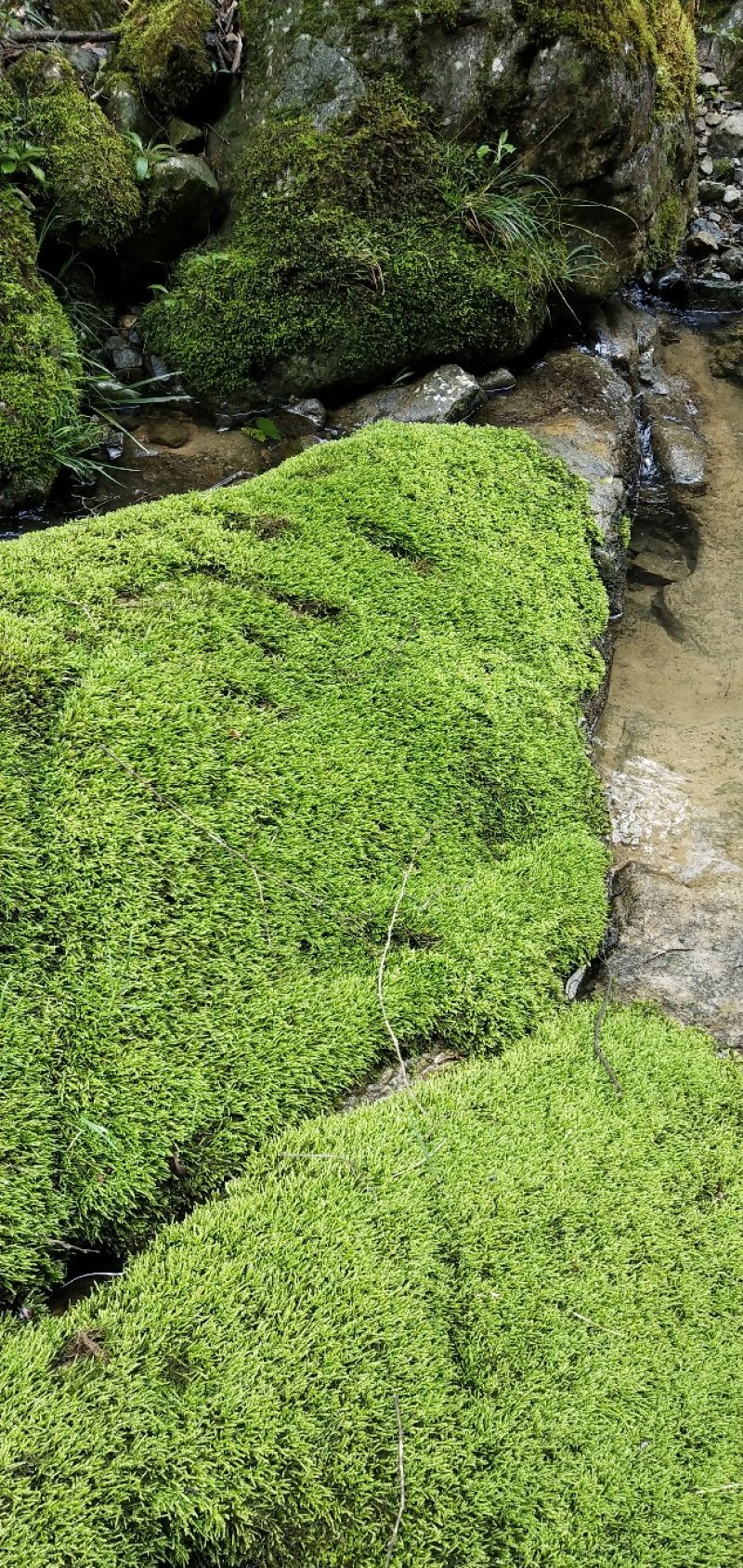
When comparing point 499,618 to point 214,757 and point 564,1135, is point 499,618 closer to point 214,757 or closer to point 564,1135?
point 214,757

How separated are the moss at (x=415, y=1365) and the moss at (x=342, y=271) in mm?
3958

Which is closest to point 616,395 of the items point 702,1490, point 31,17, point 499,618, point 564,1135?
point 499,618

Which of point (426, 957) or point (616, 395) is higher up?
point (616, 395)

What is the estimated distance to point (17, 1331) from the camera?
1732 millimetres

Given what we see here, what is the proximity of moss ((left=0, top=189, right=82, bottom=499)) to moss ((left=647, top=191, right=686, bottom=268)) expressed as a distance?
13.4 ft

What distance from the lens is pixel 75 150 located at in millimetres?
4477

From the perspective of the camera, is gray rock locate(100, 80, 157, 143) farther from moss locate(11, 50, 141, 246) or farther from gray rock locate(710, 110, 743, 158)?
gray rock locate(710, 110, 743, 158)

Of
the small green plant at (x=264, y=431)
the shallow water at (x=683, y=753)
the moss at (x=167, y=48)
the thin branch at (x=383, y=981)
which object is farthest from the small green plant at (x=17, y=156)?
the thin branch at (x=383, y=981)

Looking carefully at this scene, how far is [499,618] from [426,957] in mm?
Answer: 1421

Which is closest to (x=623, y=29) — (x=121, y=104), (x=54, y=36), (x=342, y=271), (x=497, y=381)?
(x=497, y=381)

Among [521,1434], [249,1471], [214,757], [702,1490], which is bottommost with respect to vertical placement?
[702,1490]

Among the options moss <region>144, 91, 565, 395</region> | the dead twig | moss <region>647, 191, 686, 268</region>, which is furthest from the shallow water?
moss <region>647, 191, 686, 268</region>

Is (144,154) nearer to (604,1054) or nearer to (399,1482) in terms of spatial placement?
(604,1054)

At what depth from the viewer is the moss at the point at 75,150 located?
445 cm
